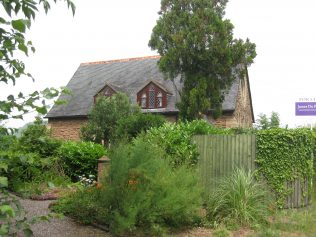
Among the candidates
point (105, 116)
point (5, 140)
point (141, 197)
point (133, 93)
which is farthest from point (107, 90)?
point (5, 140)

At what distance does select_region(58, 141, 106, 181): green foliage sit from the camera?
53.1 feet

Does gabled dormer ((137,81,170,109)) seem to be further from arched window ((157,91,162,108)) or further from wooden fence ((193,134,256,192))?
wooden fence ((193,134,256,192))

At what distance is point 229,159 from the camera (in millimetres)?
11320

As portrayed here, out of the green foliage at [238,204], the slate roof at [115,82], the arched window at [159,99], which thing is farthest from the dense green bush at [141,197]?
the arched window at [159,99]

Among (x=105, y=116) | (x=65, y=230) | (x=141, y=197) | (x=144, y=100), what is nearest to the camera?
(x=141, y=197)

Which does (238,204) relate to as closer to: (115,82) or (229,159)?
(229,159)

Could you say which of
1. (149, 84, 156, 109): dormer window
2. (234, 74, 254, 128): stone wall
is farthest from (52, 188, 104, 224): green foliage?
(149, 84, 156, 109): dormer window

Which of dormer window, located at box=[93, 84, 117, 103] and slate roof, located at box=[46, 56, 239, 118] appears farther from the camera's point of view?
dormer window, located at box=[93, 84, 117, 103]

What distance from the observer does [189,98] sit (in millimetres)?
22297

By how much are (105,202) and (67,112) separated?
2631 cm

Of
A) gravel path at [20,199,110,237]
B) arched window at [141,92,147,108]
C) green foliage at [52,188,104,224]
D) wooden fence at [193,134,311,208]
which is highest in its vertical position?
arched window at [141,92,147,108]

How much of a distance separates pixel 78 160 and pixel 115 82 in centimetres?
1958

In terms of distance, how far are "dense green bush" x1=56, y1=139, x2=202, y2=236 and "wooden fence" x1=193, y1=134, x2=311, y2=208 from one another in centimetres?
250

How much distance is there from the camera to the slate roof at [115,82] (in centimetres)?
3094
